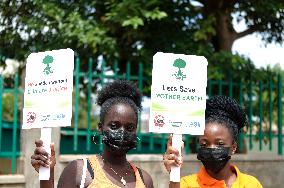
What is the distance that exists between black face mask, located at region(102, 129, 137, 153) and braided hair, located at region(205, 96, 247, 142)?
2.19ft

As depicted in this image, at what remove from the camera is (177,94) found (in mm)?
3379

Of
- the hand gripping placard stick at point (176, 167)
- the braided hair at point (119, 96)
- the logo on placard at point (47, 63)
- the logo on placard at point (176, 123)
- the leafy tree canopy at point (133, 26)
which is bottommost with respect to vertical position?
the hand gripping placard stick at point (176, 167)

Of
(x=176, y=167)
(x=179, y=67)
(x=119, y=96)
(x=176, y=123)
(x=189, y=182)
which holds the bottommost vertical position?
(x=189, y=182)

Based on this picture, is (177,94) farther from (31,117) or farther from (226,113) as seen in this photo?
(31,117)

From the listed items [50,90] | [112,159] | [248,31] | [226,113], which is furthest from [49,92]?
[248,31]

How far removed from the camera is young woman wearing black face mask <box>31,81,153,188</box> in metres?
3.05

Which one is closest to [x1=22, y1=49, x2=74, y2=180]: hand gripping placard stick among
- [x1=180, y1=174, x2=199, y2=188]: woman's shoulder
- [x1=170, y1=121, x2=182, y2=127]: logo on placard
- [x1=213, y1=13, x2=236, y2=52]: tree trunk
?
[x1=170, y1=121, x2=182, y2=127]: logo on placard

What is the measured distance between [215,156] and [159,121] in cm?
47

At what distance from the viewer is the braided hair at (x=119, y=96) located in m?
3.31

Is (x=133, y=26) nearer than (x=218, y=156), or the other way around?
(x=218, y=156)

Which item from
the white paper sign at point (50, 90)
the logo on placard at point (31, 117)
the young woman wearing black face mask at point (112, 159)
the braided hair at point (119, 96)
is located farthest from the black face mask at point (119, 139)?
the logo on placard at point (31, 117)

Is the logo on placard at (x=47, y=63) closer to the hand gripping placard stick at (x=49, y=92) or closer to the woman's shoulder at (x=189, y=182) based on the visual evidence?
the hand gripping placard stick at (x=49, y=92)

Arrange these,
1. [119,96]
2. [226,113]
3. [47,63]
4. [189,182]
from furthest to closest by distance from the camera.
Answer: [226,113] < [189,182] < [119,96] < [47,63]

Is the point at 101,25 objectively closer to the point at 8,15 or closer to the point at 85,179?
the point at 8,15
